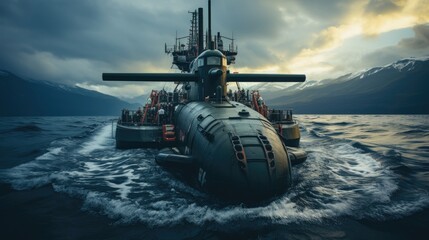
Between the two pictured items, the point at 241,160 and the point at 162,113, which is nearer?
the point at 241,160

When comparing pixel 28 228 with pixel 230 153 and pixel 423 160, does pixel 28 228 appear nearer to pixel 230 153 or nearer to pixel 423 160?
pixel 230 153

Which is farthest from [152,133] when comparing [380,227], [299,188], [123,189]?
[380,227]

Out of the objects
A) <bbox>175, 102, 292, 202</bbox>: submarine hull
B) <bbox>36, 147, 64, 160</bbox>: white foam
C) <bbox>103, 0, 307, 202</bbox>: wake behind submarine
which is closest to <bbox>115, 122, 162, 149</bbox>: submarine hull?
<bbox>103, 0, 307, 202</bbox>: wake behind submarine

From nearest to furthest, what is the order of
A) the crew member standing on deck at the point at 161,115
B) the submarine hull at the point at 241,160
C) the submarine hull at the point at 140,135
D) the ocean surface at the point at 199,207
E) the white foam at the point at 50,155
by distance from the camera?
1. the ocean surface at the point at 199,207
2. the submarine hull at the point at 241,160
3. the white foam at the point at 50,155
4. the submarine hull at the point at 140,135
5. the crew member standing on deck at the point at 161,115

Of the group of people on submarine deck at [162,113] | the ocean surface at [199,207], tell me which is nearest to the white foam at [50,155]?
the ocean surface at [199,207]

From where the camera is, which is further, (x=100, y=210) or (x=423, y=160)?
(x=423, y=160)

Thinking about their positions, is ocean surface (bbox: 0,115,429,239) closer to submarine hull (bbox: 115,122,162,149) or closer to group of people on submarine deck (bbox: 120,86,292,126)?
submarine hull (bbox: 115,122,162,149)

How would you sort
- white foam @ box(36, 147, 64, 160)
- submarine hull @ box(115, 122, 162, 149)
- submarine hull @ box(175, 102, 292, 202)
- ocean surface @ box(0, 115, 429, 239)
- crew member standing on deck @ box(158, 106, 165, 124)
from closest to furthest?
ocean surface @ box(0, 115, 429, 239) < submarine hull @ box(175, 102, 292, 202) < white foam @ box(36, 147, 64, 160) < submarine hull @ box(115, 122, 162, 149) < crew member standing on deck @ box(158, 106, 165, 124)

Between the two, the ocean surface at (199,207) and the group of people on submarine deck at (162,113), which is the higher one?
the group of people on submarine deck at (162,113)

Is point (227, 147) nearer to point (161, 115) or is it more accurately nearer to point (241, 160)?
point (241, 160)

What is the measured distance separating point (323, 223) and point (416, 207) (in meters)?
4.21

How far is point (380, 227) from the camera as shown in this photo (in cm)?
852

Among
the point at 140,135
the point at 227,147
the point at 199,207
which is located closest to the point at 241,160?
the point at 227,147

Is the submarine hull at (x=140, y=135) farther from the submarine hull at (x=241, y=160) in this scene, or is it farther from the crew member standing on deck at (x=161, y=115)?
the submarine hull at (x=241, y=160)
